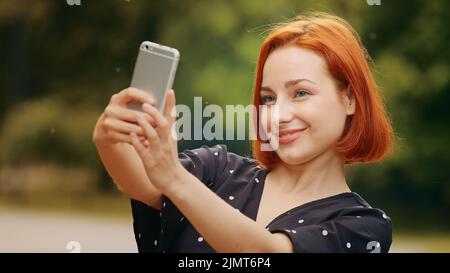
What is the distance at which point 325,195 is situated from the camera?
1188 mm

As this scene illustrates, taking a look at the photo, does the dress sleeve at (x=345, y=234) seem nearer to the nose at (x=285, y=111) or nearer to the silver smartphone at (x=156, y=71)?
the nose at (x=285, y=111)

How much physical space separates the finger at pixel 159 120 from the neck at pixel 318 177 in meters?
0.34

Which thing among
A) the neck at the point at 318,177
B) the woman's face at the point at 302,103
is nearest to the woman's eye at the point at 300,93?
the woman's face at the point at 302,103

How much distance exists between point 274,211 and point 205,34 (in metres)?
0.43

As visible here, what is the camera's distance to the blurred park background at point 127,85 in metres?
1.37

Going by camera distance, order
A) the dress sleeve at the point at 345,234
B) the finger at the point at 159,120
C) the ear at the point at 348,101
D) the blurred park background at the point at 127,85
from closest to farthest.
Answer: the finger at the point at 159,120, the dress sleeve at the point at 345,234, the ear at the point at 348,101, the blurred park background at the point at 127,85

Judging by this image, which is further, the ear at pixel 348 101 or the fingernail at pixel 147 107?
the ear at pixel 348 101

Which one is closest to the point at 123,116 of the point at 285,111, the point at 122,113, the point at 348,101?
the point at 122,113

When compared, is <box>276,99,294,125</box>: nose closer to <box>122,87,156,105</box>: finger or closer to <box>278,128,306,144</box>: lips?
<box>278,128,306,144</box>: lips

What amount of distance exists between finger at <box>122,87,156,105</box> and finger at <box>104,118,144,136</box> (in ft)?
0.10

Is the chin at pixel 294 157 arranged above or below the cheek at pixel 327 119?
below

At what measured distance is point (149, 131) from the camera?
923mm

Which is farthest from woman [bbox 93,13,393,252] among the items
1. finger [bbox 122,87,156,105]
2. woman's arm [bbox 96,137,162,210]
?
finger [bbox 122,87,156,105]

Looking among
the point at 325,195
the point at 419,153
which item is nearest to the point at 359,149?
the point at 325,195
